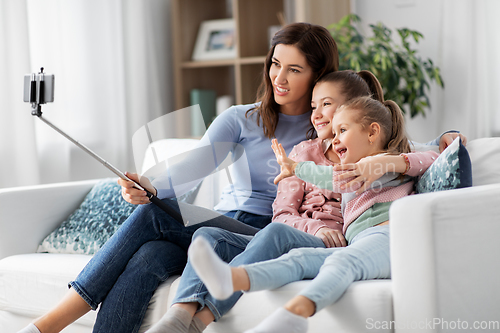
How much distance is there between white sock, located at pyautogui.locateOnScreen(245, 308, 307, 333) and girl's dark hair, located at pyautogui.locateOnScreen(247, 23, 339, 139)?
2.37 feet

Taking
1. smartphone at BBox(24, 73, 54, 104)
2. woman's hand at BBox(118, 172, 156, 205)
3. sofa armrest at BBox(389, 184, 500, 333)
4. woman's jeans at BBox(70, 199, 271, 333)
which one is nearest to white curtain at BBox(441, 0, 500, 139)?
sofa armrest at BBox(389, 184, 500, 333)

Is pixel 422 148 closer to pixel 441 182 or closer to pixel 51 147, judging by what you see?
pixel 441 182

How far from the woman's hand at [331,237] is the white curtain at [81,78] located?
1.46 m

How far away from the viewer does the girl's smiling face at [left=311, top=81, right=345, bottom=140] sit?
141cm

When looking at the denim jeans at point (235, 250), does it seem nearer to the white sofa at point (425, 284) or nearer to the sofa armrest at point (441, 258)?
the white sofa at point (425, 284)

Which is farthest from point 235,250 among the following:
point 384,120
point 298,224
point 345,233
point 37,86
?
point 37,86

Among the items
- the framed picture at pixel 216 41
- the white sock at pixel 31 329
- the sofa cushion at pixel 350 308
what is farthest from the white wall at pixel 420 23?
the white sock at pixel 31 329

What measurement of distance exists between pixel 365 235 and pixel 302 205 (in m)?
0.27

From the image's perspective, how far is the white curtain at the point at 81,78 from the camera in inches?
86.0

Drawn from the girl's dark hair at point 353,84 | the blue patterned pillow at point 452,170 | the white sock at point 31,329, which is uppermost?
the girl's dark hair at point 353,84

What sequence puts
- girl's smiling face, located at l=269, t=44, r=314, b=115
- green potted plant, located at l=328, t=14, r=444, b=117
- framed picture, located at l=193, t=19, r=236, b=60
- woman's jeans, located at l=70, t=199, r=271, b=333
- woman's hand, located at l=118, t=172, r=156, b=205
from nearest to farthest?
woman's jeans, located at l=70, t=199, r=271, b=333 < woman's hand, located at l=118, t=172, r=156, b=205 < girl's smiling face, located at l=269, t=44, r=314, b=115 < green potted plant, located at l=328, t=14, r=444, b=117 < framed picture, located at l=193, t=19, r=236, b=60

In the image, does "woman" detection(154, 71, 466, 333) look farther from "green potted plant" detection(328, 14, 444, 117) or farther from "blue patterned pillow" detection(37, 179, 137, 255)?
"green potted plant" detection(328, 14, 444, 117)

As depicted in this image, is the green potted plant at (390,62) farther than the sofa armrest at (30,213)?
Yes

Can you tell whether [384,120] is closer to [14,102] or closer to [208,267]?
[208,267]
